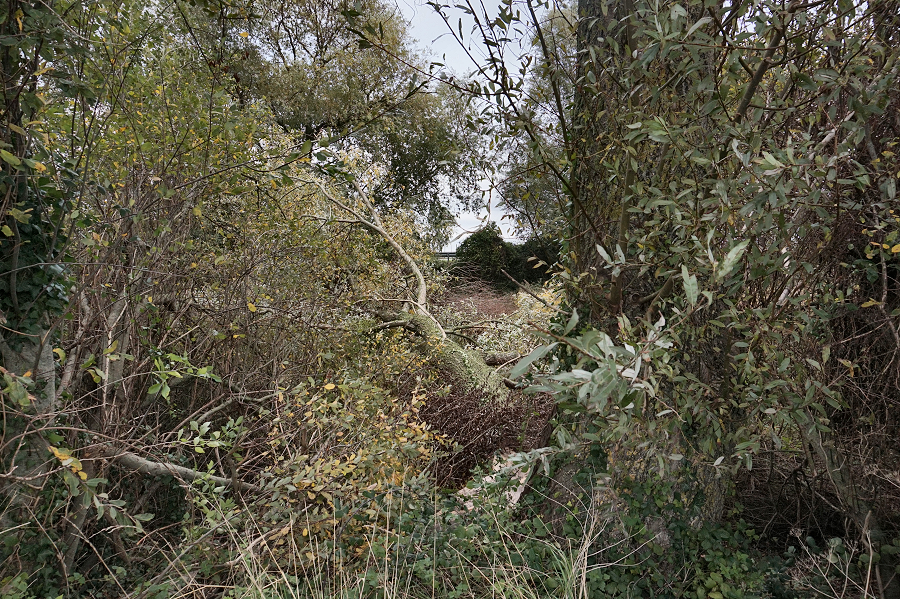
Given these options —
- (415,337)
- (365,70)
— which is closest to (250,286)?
(415,337)

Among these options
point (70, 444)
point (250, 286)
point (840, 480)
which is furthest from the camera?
point (250, 286)

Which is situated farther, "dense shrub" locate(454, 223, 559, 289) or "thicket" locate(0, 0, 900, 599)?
"dense shrub" locate(454, 223, 559, 289)

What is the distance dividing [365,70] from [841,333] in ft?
49.4

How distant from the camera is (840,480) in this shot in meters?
2.68

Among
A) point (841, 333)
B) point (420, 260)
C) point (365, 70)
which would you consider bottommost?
point (841, 333)

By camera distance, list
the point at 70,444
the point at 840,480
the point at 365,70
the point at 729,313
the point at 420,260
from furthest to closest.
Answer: the point at 365,70 < the point at 420,260 < the point at 70,444 < the point at 840,480 < the point at 729,313

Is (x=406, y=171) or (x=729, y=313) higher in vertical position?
(x=406, y=171)

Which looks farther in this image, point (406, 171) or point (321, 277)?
point (406, 171)

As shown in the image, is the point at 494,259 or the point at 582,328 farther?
the point at 494,259

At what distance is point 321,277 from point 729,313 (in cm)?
468

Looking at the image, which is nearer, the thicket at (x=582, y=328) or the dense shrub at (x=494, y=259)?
the thicket at (x=582, y=328)

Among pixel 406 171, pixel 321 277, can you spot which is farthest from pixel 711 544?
pixel 406 171

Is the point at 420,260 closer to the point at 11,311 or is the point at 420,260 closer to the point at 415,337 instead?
the point at 415,337

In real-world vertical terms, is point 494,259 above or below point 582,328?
above
